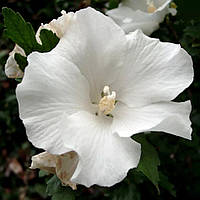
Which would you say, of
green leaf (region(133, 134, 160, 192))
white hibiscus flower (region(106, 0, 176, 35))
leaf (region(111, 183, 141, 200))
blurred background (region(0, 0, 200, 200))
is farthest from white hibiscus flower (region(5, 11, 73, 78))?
leaf (region(111, 183, 141, 200))

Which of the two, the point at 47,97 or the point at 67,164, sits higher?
the point at 47,97

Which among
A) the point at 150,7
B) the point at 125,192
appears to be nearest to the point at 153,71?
the point at 150,7

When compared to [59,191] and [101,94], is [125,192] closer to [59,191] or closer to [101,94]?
[59,191]

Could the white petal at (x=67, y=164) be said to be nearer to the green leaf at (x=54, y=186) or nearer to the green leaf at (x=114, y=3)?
the green leaf at (x=54, y=186)

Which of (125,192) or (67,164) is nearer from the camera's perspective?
(67,164)

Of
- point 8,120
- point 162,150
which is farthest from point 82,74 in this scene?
point 8,120

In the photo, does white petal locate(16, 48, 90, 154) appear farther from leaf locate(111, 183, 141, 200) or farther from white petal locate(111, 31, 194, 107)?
leaf locate(111, 183, 141, 200)
